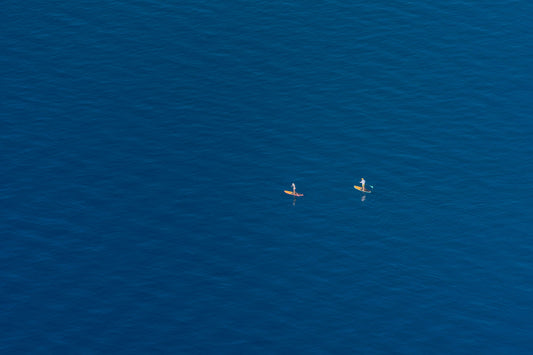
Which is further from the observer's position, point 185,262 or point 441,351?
point 185,262

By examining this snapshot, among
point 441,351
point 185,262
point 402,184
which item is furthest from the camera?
point 402,184

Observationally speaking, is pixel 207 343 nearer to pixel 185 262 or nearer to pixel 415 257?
pixel 185 262

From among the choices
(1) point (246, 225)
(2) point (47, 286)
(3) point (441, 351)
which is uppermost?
(1) point (246, 225)

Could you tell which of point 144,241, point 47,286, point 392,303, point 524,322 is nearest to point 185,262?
point 144,241

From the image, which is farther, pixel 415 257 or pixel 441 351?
pixel 415 257

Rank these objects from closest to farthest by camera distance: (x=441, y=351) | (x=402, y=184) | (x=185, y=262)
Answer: (x=441, y=351) → (x=185, y=262) → (x=402, y=184)

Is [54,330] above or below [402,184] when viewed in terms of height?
below

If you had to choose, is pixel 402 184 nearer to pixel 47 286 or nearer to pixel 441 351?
pixel 441 351

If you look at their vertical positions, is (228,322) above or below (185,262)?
below

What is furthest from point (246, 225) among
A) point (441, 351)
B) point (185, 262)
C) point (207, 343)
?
point (441, 351)
